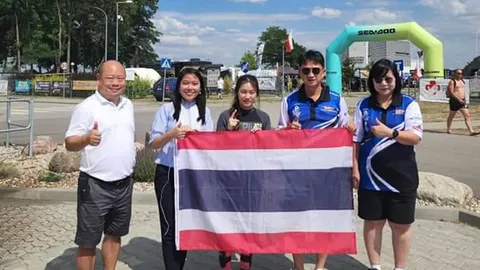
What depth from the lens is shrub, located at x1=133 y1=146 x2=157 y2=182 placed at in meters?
8.21

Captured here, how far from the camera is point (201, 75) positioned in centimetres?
426

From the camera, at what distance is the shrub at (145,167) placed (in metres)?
8.21

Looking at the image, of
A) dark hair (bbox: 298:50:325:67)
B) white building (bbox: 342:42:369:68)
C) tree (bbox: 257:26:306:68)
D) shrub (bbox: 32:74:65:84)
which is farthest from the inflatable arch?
tree (bbox: 257:26:306:68)

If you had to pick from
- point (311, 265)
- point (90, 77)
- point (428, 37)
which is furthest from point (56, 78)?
point (311, 265)

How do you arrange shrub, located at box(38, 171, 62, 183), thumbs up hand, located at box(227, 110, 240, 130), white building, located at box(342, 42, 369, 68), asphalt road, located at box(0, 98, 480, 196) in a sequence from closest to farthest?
thumbs up hand, located at box(227, 110, 240, 130) → shrub, located at box(38, 171, 62, 183) → asphalt road, located at box(0, 98, 480, 196) → white building, located at box(342, 42, 369, 68)

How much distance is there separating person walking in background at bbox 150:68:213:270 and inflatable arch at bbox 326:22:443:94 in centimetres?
1966

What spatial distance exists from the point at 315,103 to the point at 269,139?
49 centimetres

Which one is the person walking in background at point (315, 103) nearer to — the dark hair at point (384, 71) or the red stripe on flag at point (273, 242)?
the dark hair at point (384, 71)

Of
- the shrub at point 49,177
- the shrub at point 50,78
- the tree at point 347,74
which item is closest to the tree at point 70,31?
the shrub at point 50,78

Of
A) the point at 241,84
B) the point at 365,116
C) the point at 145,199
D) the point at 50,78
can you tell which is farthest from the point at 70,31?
the point at 365,116

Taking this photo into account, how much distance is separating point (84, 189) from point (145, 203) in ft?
11.6

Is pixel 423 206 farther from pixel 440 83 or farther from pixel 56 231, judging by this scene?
pixel 440 83

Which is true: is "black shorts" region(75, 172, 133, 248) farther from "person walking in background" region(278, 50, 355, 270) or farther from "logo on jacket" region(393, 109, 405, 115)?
"logo on jacket" region(393, 109, 405, 115)

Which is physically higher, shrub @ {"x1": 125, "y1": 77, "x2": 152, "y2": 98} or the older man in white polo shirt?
shrub @ {"x1": 125, "y1": 77, "x2": 152, "y2": 98}
